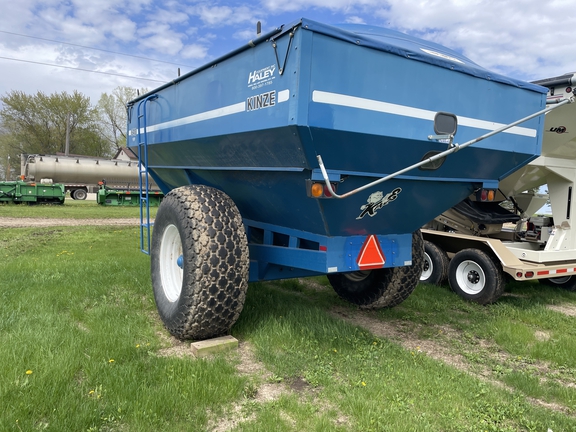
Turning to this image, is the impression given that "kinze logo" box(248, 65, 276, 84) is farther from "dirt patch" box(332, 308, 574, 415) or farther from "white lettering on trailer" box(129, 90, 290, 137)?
"dirt patch" box(332, 308, 574, 415)

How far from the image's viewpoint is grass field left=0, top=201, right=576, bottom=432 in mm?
2533

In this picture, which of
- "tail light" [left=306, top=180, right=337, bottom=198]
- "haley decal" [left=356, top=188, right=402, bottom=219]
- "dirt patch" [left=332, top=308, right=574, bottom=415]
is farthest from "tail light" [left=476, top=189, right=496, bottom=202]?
"tail light" [left=306, top=180, right=337, bottom=198]

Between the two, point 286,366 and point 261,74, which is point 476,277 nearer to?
point 286,366

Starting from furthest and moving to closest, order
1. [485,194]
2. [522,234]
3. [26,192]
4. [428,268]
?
[26,192], [522,234], [428,268], [485,194]

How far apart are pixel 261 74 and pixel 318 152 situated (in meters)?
0.69

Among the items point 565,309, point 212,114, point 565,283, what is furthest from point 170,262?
point 565,283

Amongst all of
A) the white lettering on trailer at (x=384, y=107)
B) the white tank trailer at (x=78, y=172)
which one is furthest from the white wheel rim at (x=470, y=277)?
the white tank trailer at (x=78, y=172)

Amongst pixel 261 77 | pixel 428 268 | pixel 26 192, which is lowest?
pixel 428 268

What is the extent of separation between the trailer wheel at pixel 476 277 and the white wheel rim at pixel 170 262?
375 centimetres

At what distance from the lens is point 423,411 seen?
2.64 meters

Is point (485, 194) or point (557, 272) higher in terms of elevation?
point (485, 194)

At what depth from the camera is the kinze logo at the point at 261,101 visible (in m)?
2.84

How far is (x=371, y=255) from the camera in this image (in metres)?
3.62

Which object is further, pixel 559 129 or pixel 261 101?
pixel 559 129
